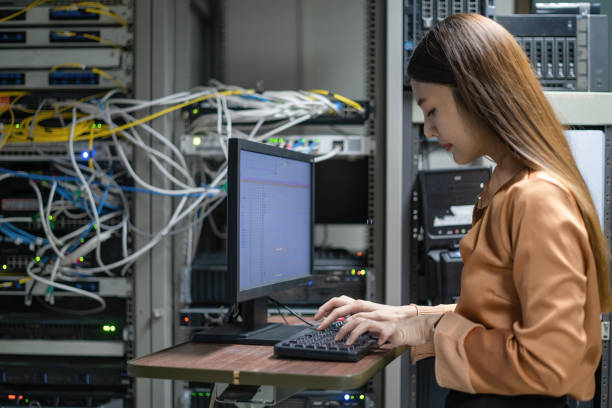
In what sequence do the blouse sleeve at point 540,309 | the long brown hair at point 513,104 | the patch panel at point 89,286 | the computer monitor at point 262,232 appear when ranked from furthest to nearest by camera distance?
1. the patch panel at point 89,286
2. the computer monitor at point 262,232
3. the long brown hair at point 513,104
4. the blouse sleeve at point 540,309

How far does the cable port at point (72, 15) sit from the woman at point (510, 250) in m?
1.26

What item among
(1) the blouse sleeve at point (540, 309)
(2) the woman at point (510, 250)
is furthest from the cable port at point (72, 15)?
(1) the blouse sleeve at point (540, 309)

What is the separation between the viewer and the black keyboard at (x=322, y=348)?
2.94ft

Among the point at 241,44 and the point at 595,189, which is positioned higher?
the point at 241,44

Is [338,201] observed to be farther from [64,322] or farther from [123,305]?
[64,322]

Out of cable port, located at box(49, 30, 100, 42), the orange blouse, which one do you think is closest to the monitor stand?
the orange blouse

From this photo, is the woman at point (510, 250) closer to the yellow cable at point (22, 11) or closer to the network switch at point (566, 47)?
the network switch at point (566, 47)

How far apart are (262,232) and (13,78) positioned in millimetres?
1215

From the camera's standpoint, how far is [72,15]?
1772 millimetres

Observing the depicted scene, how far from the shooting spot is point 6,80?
1.79 m

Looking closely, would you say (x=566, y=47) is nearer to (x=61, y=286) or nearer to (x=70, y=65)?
(x=70, y=65)

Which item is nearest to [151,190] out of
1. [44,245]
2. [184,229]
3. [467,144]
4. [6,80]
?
[184,229]

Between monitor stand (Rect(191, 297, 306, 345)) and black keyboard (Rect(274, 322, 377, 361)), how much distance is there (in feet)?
0.32

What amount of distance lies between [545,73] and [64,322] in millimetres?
1744
